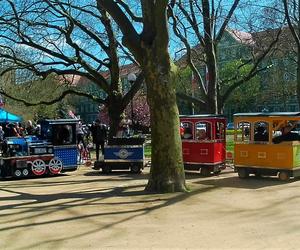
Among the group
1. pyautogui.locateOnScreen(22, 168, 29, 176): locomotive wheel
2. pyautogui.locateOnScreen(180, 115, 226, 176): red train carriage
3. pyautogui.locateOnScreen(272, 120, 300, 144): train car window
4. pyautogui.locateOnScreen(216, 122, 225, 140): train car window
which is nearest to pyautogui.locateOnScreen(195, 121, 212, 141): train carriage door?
pyautogui.locateOnScreen(180, 115, 226, 176): red train carriage

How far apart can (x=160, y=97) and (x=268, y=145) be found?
4.67 metres

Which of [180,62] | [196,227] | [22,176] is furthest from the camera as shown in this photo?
[180,62]

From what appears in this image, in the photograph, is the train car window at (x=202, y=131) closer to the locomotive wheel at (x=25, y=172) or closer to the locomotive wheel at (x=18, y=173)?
the locomotive wheel at (x=25, y=172)

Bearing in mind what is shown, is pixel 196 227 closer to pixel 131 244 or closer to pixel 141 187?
pixel 131 244

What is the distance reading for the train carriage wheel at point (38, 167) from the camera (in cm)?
1869

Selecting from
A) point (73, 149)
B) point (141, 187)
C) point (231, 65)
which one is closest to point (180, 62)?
point (73, 149)

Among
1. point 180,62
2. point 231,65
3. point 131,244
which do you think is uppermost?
point 231,65

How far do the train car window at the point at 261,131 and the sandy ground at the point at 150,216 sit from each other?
4.57ft

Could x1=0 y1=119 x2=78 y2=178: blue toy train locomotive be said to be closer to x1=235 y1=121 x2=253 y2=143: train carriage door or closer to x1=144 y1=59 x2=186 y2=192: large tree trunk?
x1=235 y1=121 x2=253 y2=143: train carriage door

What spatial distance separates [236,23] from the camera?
23922 mm

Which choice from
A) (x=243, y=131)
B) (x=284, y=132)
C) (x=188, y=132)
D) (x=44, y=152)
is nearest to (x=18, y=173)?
(x=44, y=152)

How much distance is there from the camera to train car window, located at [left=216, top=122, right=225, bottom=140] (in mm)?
18297

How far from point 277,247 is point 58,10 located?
19.2 metres

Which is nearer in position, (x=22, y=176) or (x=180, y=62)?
(x=22, y=176)
